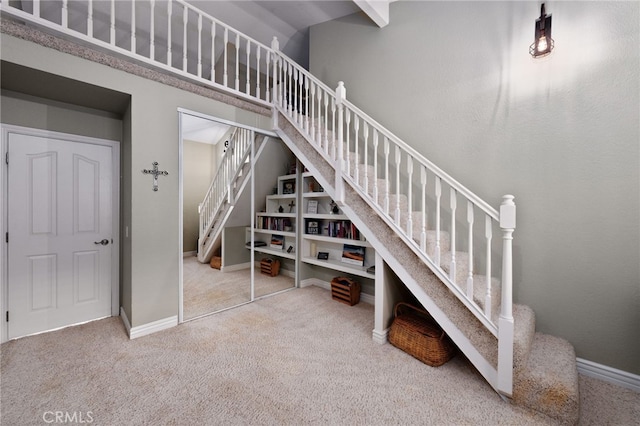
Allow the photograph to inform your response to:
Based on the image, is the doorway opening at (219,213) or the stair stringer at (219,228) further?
the stair stringer at (219,228)

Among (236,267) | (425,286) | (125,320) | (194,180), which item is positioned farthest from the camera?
(236,267)

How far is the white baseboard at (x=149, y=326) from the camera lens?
2531 mm

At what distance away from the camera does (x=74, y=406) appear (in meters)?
1.72

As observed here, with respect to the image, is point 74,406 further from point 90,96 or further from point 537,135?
point 537,135

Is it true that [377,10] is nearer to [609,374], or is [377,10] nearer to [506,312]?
[506,312]

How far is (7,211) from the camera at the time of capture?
2.46 meters

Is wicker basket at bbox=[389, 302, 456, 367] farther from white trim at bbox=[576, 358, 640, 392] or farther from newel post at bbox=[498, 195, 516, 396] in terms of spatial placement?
white trim at bbox=[576, 358, 640, 392]

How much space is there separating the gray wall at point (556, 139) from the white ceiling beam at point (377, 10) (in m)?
0.35

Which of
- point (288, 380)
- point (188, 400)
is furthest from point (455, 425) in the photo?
point (188, 400)

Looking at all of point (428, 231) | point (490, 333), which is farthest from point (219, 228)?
point (490, 333)

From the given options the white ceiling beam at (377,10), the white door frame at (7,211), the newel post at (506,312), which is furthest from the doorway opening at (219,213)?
the newel post at (506,312)

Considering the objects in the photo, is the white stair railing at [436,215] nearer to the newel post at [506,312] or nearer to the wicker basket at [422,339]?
the newel post at [506,312]

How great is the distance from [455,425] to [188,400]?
1682mm

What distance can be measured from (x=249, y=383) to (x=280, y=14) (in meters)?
4.62
